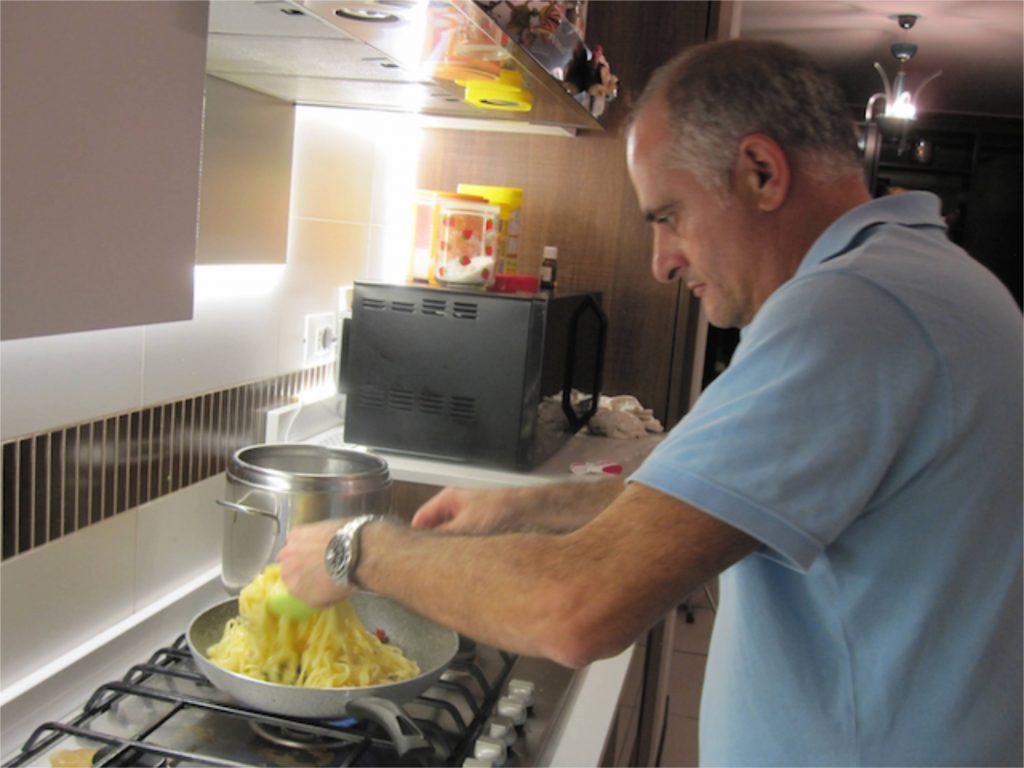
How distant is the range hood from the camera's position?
1009 mm

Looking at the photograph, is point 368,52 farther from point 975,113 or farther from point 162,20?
point 975,113

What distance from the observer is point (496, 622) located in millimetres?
897

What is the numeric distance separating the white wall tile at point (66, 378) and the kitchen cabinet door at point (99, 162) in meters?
0.27

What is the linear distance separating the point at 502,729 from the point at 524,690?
0.12 meters

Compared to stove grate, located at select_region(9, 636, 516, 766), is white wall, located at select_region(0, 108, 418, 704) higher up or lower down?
higher up

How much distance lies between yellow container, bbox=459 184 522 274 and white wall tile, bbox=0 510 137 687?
100 cm

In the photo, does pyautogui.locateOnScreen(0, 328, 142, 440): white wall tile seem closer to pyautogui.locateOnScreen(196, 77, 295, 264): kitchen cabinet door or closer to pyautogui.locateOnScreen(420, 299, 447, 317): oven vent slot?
pyautogui.locateOnScreen(196, 77, 295, 264): kitchen cabinet door

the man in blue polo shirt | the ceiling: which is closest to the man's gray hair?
the man in blue polo shirt

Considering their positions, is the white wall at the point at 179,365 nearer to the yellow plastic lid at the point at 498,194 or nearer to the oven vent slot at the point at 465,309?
the yellow plastic lid at the point at 498,194

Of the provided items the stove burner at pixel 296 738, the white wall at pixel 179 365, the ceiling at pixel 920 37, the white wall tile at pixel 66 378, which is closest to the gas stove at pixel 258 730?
the stove burner at pixel 296 738

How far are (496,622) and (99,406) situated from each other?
666mm

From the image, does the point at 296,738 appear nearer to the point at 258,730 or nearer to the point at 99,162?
the point at 258,730

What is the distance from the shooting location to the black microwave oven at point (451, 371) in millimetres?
1796

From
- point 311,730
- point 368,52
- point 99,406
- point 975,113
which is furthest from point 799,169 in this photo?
point 975,113
